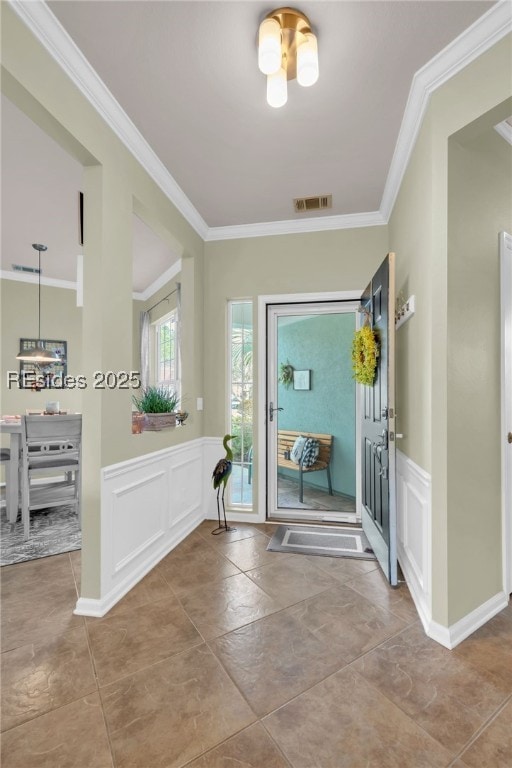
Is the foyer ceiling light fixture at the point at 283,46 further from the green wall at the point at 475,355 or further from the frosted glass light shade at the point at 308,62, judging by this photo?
the green wall at the point at 475,355

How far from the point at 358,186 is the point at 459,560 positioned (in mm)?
2705

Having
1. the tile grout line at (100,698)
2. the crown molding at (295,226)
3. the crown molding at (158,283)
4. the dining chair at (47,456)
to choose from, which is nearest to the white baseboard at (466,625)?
the tile grout line at (100,698)

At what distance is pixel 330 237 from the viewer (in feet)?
11.6

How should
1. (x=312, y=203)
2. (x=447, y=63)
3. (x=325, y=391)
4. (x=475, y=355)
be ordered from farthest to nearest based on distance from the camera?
(x=325, y=391), (x=312, y=203), (x=475, y=355), (x=447, y=63)

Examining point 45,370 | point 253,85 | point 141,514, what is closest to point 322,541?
point 141,514

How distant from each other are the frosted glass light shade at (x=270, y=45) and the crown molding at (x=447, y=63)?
0.84 m

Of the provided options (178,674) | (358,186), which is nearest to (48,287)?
(358,186)

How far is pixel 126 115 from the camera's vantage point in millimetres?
2199

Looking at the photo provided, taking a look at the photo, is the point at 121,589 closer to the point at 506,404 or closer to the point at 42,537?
the point at 42,537

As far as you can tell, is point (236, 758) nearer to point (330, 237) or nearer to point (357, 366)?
point (357, 366)

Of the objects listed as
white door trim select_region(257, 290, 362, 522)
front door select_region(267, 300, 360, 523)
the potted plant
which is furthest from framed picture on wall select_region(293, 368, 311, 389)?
the potted plant

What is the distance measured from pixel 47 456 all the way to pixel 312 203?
3338 mm

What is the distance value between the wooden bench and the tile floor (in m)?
1.60

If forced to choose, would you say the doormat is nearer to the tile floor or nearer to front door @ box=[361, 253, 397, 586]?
front door @ box=[361, 253, 397, 586]
